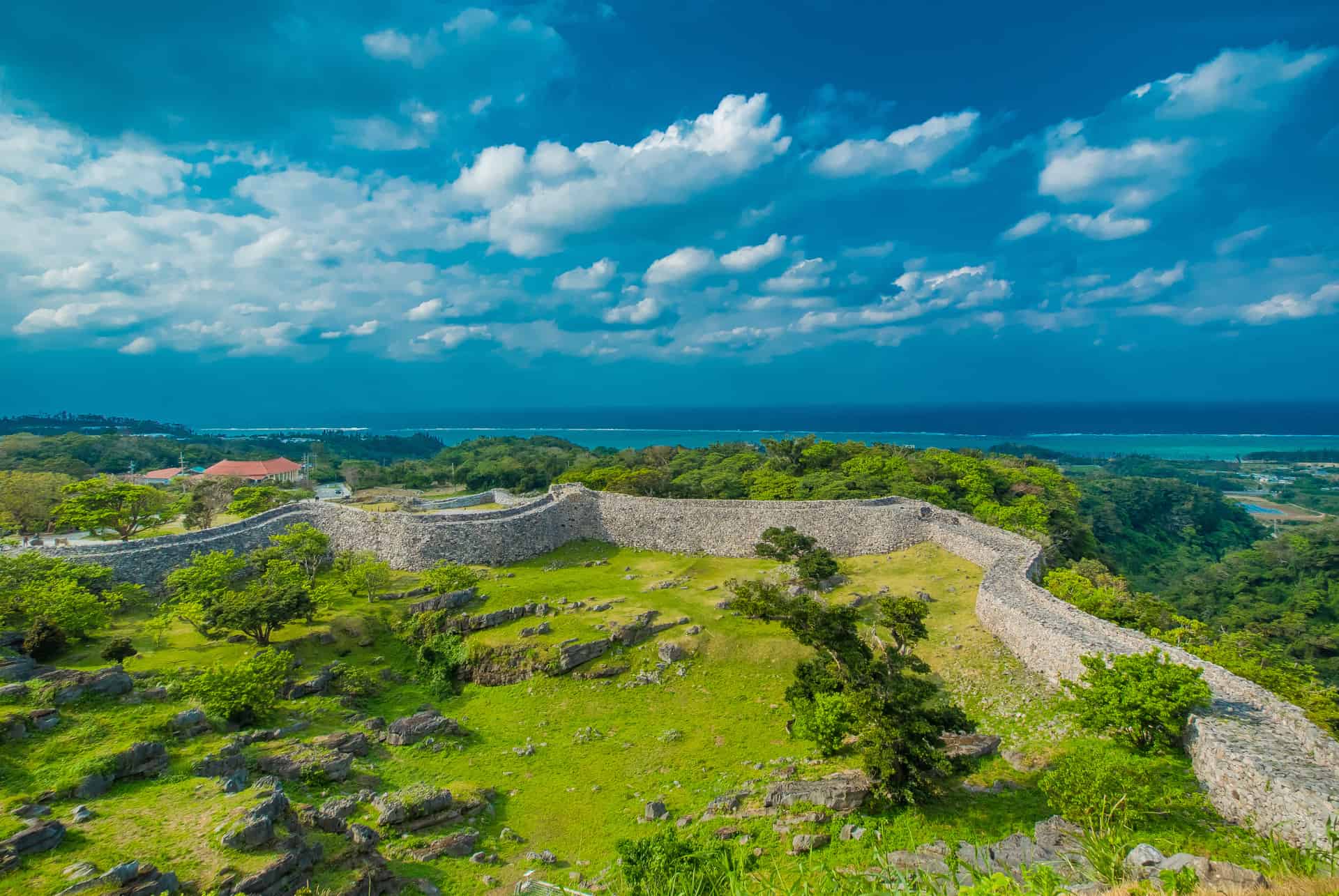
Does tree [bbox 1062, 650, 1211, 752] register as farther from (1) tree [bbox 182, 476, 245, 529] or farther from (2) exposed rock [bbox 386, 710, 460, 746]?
(1) tree [bbox 182, 476, 245, 529]

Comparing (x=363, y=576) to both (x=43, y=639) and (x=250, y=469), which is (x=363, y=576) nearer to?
(x=43, y=639)

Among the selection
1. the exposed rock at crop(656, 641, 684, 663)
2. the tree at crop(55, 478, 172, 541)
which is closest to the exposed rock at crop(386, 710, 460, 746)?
the exposed rock at crop(656, 641, 684, 663)

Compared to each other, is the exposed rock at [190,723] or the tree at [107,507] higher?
Result: the tree at [107,507]

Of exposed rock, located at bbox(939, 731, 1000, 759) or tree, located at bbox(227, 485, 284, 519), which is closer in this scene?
exposed rock, located at bbox(939, 731, 1000, 759)

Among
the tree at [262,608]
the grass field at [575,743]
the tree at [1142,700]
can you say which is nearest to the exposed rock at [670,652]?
the grass field at [575,743]

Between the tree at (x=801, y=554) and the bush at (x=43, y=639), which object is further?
the tree at (x=801, y=554)

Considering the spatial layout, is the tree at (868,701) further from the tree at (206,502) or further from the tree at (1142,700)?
the tree at (206,502)

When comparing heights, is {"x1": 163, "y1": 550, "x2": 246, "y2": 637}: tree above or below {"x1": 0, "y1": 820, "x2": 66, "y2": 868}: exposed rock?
above
